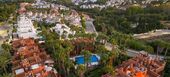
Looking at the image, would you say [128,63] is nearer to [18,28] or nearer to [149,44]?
[149,44]

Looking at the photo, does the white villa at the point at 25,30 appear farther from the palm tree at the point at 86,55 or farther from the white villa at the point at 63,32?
the palm tree at the point at 86,55

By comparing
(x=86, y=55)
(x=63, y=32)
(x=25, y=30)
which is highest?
(x=86, y=55)

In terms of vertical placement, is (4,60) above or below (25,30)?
above

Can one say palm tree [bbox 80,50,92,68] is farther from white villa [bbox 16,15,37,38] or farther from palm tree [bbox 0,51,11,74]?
white villa [bbox 16,15,37,38]

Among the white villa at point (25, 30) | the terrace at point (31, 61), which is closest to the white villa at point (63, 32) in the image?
the white villa at point (25, 30)

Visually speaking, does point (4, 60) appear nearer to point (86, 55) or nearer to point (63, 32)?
point (86, 55)

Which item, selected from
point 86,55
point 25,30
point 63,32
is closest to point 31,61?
point 86,55

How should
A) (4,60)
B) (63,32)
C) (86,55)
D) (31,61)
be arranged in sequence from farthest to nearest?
(63,32) → (31,61) → (4,60) → (86,55)

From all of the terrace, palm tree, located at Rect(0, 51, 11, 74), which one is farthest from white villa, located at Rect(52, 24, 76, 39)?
palm tree, located at Rect(0, 51, 11, 74)

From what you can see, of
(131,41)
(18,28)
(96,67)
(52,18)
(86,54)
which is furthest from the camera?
(52,18)

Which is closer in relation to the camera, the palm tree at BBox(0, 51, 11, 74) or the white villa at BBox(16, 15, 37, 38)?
the palm tree at BBox(0, 51, 11, 74)

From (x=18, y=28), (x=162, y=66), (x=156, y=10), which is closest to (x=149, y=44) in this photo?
(x=162, y=66)
